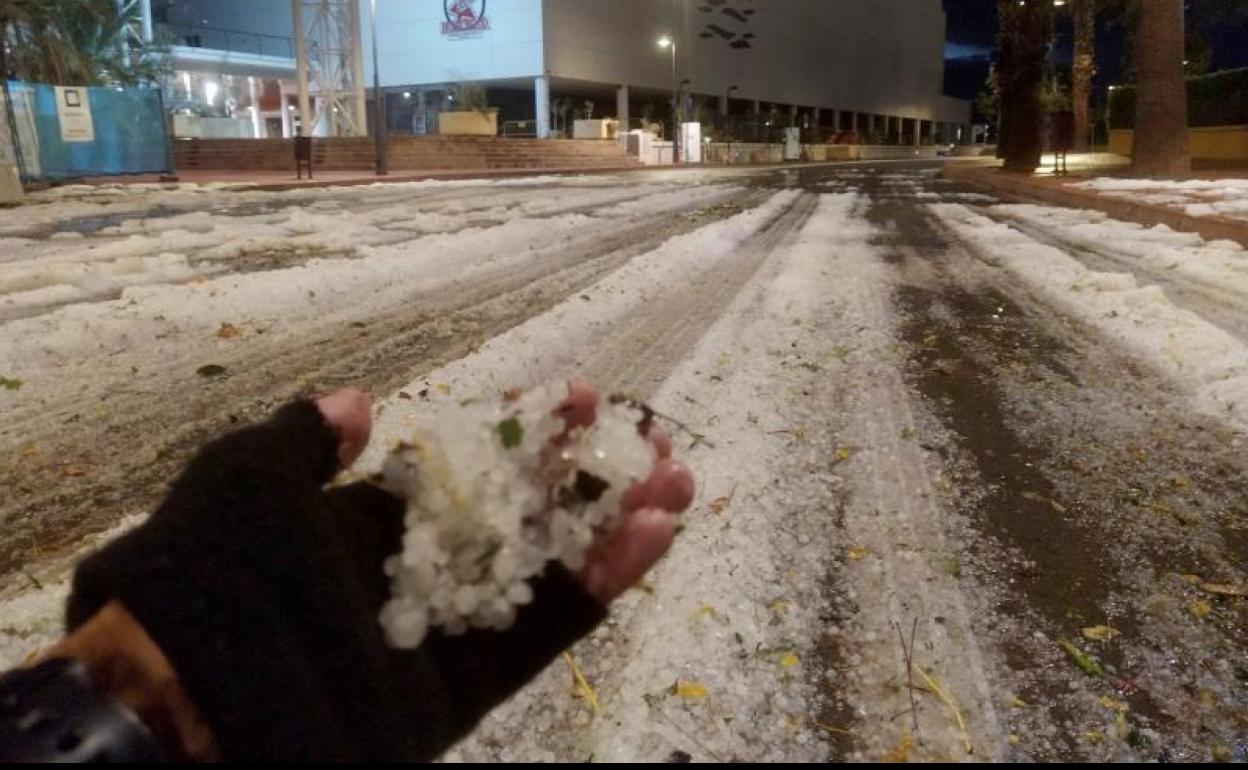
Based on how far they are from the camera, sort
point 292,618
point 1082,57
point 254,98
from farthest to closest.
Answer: point 254,98 < point 1082,57 < point 292,618

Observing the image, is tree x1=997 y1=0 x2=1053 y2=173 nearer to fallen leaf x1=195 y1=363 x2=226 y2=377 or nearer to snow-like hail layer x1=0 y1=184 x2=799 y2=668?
snow-like hail layer x1=0 y1=184 x2=799 y2=668

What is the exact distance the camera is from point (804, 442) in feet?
10.7

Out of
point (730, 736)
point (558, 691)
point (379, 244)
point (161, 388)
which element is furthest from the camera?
point (379, 244)

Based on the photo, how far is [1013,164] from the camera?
22406 mm

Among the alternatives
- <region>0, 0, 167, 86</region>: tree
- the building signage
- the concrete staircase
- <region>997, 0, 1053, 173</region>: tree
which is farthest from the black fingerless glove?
the building signage

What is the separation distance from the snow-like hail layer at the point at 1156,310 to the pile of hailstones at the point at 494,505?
320cm

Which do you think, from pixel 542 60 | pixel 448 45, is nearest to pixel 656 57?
pixel 542 60

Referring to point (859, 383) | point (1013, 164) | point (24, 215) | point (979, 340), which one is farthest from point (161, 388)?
point (1013, 164)

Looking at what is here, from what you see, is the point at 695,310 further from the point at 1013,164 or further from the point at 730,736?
the point at 1013,164

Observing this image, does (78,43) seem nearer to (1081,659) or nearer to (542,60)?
(542,60)

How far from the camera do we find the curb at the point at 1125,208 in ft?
26.0

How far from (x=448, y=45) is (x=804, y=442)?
4447 cm

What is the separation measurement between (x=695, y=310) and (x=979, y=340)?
5.47 feet

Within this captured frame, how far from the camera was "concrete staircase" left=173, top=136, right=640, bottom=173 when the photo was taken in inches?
1133
